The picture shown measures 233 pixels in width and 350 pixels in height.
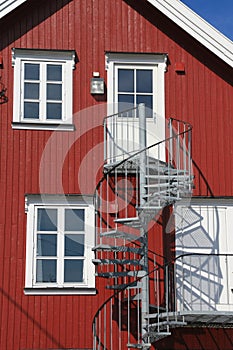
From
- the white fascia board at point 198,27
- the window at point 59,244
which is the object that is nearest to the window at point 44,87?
the window at point 59,244

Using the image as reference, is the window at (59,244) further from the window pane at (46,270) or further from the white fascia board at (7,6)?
the white fascia board at (7,6)

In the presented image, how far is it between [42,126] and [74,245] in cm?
227

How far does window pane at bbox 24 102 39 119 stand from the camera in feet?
48.9

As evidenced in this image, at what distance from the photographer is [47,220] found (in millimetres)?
14414

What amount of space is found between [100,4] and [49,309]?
231 inches

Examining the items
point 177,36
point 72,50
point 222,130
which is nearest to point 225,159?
point 222,130

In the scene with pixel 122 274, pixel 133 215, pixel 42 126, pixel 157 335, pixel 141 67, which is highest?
pixel 141 67

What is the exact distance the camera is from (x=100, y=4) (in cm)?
1550

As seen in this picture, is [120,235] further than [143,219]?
No

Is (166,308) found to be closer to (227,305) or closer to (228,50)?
(227,305)

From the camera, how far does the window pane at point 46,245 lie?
14.2m

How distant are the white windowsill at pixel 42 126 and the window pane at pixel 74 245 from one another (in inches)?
78.8

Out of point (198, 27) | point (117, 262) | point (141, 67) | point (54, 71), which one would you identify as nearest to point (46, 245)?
point (117, 262)

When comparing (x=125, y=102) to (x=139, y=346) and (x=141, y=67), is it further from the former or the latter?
(x=139, y=346)
